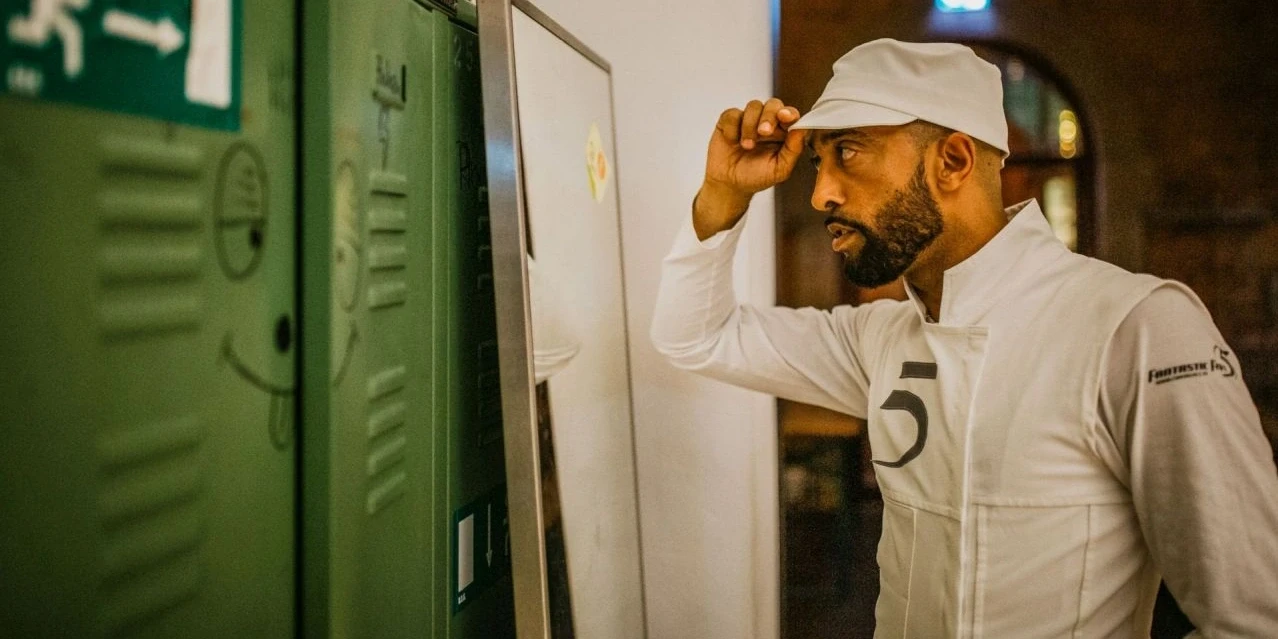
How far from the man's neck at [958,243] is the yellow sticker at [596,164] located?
599 mm

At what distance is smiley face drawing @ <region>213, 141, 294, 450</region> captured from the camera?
762 mm

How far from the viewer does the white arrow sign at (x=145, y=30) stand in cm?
63

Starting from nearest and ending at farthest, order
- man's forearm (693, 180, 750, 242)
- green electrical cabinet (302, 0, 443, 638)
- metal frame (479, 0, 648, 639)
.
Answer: green electrical cabinet (302, 0, 443, 638) → metal frame (479, 0, 648, 639) → man's forearm (693, 180, 750, 242)

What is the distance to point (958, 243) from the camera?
4.36 ft

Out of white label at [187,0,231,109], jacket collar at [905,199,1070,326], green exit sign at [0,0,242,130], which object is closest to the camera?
green exit sign at [0,0,242,130]

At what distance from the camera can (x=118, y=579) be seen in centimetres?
67

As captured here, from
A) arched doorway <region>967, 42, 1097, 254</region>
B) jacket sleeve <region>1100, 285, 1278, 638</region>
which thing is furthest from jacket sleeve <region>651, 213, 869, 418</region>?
jacket sleeve <region>1100, 285, 1278, 638</region>

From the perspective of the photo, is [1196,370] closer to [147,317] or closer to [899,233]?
[899,233]

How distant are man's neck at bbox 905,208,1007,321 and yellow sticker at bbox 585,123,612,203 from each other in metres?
0.60

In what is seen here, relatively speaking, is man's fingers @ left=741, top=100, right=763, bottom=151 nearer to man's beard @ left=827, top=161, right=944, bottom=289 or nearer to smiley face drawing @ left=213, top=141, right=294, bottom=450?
man's beard @ left=827, top=161, right=944, bottom=289

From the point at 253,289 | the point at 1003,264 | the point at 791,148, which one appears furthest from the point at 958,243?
the point at 253,289

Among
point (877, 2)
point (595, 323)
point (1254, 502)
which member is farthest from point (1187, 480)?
point (877, 2)

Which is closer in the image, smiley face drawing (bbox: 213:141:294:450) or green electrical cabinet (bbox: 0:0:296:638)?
green electrical cabinet (bbox: 0:0:296:638)

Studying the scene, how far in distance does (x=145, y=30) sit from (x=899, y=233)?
1.06 meters
